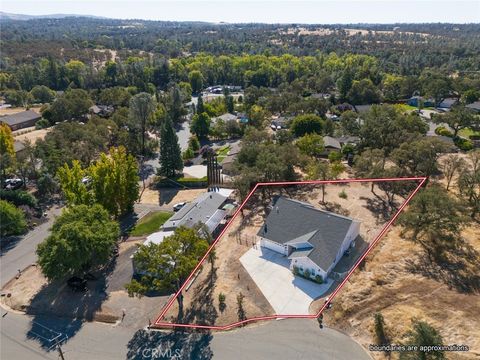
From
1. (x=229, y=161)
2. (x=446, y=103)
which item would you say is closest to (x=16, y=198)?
(x=229, y=161)

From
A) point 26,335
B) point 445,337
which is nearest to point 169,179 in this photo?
point 26,335

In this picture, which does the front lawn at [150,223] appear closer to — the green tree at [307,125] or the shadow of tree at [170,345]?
the shadow of tree at [170,345]

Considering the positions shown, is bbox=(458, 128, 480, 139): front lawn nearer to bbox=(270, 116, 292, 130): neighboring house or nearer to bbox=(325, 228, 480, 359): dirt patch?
bbox=(270, 116, 292, 130): neighboring house

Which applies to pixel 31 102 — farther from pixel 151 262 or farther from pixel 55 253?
pixel 151 262

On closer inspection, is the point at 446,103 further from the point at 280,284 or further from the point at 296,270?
the point at 280,284

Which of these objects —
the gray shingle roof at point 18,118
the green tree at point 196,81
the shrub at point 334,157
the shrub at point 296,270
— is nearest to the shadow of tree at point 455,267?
the shrub at point 296,270
